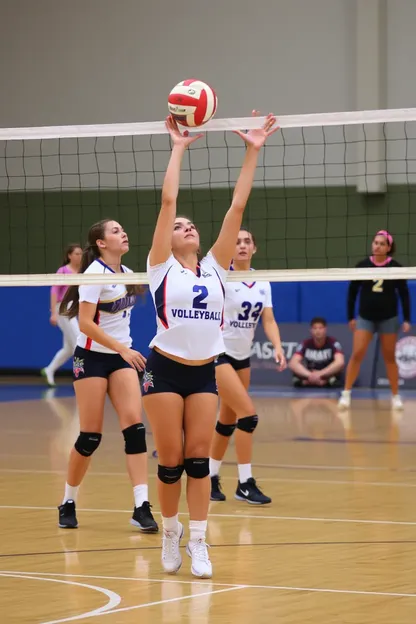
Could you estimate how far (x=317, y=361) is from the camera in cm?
1667

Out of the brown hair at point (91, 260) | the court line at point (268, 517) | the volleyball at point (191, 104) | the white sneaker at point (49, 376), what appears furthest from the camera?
the white sneaker at point (49, 376)

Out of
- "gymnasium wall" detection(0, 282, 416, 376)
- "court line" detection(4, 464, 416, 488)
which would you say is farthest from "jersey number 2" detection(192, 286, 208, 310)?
"gymnasium wall" detection(0, 282, 416, 376)

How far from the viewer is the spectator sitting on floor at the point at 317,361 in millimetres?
16453

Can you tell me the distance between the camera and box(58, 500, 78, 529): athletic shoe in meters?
7.28

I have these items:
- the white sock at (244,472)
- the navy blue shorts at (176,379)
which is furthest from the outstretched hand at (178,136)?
the white sock at (244,472)

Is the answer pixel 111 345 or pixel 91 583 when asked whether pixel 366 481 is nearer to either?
pixel 111 345

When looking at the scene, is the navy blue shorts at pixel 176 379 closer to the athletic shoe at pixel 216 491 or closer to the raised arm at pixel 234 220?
the raised arm at pixel 234 220

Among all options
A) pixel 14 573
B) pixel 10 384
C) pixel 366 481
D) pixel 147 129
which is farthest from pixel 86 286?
pixel 10 384

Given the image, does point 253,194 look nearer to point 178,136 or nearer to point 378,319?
point 378,319

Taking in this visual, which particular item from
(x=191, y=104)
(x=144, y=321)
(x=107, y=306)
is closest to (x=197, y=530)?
(x=107, y=306)

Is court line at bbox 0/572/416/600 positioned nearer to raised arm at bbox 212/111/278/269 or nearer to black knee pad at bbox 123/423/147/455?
black knee pad at bbox 123/423/147/455

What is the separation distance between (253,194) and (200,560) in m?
14.0

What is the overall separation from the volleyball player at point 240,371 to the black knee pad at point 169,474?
2.17 m

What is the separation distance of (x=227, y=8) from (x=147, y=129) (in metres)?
12.2
